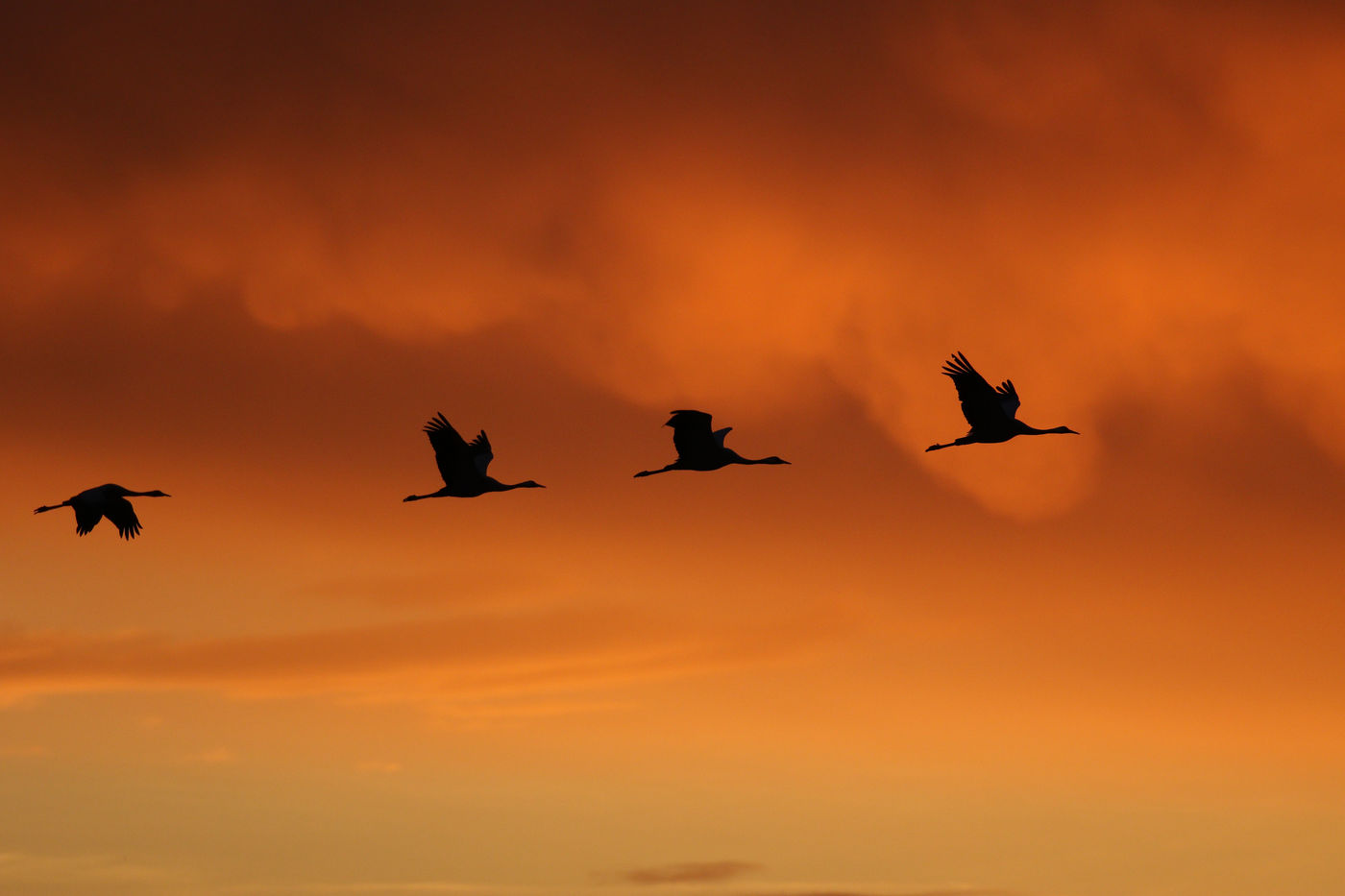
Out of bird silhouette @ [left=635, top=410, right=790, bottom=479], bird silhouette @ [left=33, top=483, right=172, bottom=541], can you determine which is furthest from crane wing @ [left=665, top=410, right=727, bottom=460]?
bird silhouette @ [left=33, top=483, right=172, bottom=541]

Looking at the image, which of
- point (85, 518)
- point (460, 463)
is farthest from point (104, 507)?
point (460, 463)

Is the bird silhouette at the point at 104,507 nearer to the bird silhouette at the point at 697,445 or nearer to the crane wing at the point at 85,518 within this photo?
the crane wing at the point at 85,518

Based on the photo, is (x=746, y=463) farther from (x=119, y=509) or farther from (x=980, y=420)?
(x=119, y=509)

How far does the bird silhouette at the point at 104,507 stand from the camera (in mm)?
65312

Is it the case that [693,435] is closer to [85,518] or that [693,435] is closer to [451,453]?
[451,453]

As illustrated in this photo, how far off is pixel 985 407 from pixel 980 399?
39 centimetres

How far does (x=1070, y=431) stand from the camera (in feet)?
214

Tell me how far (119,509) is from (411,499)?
8545 millimetres

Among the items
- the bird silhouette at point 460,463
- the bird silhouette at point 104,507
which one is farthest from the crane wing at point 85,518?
the bird silhouette at point 460,463

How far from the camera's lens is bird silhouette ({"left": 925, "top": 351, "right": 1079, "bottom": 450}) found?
6184cm

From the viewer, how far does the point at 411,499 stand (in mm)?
64312

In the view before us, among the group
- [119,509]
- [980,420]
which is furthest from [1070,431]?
[119,509]

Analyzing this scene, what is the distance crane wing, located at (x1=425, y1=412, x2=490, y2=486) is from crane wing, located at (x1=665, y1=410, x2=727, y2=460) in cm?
531

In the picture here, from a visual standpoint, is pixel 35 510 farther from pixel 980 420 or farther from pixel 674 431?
pixel 980 420
